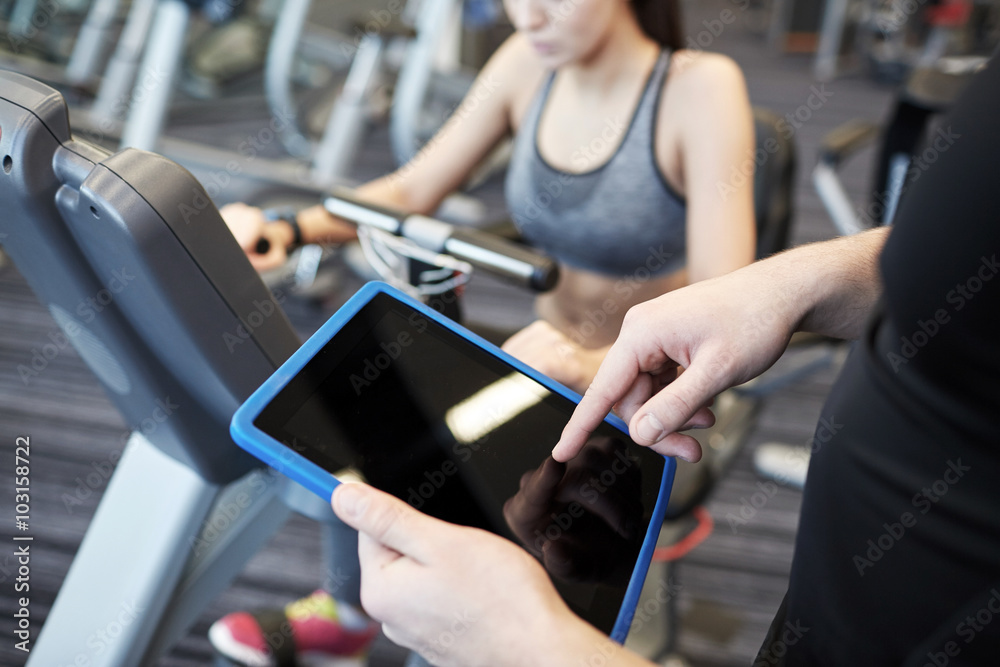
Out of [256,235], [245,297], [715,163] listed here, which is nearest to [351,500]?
[245,297]

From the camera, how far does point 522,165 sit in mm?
1465

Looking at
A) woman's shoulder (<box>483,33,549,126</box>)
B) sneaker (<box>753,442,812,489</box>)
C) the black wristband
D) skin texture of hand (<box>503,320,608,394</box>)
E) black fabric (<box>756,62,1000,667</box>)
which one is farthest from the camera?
sneaker (<box>753,442,812,489</box>)

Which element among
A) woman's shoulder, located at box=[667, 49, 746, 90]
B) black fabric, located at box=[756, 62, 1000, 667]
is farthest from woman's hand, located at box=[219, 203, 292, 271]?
black fabric, located at box=[756, 62, 1000, 667]

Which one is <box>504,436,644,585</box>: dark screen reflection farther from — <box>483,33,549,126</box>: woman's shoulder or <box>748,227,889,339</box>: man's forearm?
<box>483,33,549,126</box>: woman's shoulder

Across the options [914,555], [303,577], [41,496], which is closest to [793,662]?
[914,555]

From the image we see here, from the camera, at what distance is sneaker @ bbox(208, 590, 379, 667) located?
1315 mm

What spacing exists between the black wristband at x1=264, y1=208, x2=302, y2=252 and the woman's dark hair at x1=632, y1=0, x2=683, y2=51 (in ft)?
2.34

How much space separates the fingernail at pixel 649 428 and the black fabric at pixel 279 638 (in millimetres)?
960

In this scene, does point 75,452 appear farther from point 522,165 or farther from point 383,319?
point 383,319

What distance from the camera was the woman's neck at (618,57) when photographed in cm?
135

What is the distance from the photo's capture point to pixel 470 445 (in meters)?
0.65

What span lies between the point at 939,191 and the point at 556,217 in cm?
97

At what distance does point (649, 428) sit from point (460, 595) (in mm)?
A: 213

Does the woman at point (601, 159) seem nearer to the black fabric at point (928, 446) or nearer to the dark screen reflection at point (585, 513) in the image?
the dark screen reflection at point (585, 513)
